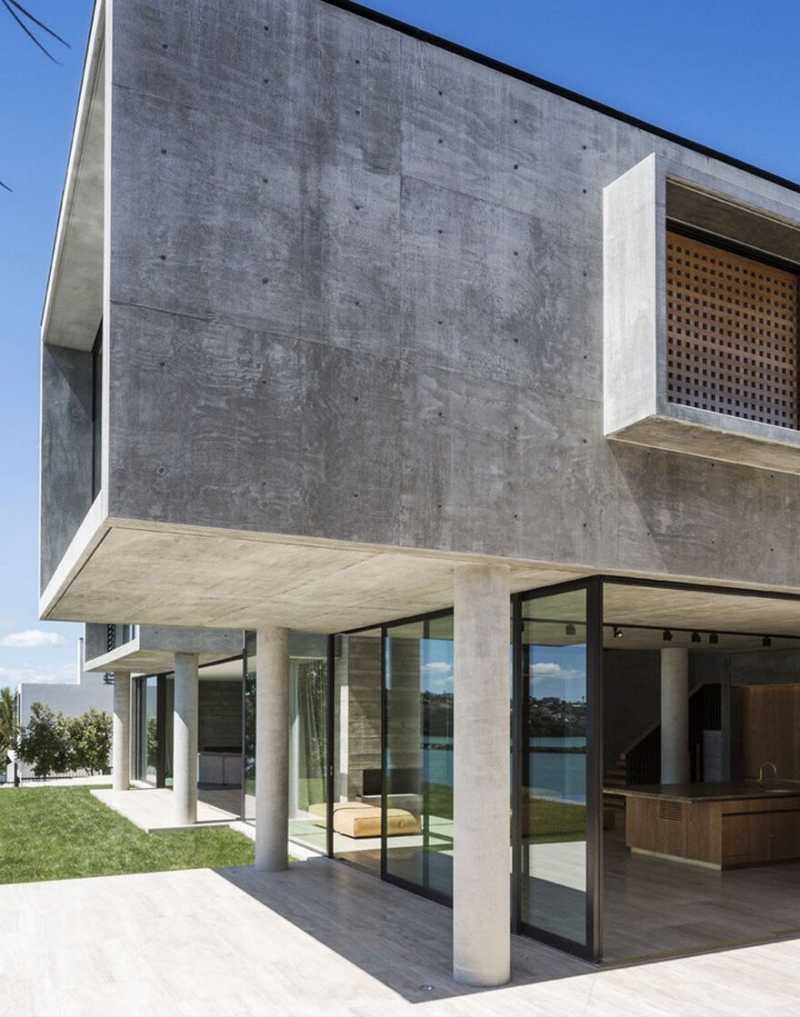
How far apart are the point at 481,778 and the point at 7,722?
33.5 metres

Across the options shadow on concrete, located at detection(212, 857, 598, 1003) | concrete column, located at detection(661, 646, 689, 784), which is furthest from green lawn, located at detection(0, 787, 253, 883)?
concrete column, located at detection(661, 646, 689, 784)

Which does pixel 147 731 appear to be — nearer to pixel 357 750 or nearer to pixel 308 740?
pixel 357 750

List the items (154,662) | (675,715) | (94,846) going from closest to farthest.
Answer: (94,846), (675,715), (154,662)

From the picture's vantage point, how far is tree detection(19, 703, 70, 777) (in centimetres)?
3278

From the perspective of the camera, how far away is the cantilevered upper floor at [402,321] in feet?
19.8

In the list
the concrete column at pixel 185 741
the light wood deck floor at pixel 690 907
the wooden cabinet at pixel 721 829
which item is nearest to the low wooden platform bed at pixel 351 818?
the light wood deck floor at pixel 690 907

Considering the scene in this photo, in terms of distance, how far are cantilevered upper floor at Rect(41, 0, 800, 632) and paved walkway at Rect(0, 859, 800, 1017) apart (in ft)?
10.1

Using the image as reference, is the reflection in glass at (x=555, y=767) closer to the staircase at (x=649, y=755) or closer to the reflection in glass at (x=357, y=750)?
the reflection in glass at (x=357, y=750)

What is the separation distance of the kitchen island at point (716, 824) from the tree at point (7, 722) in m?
24.5

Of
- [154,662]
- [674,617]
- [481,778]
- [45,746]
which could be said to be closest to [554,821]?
[481,778]

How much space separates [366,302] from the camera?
265 inches

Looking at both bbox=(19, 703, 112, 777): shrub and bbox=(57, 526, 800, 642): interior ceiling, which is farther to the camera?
bbox=(19, 703, 112, 777): shrub

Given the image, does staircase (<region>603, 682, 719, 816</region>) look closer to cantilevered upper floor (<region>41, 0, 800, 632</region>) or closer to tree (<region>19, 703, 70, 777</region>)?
cantilevered upper floor (<region>41, 0, 800, 632</region>)

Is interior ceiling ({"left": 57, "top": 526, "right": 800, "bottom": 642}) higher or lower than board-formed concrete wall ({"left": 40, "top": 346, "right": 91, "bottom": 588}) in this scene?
lower
